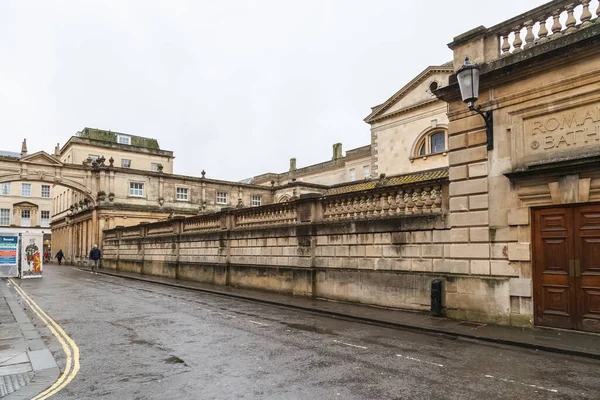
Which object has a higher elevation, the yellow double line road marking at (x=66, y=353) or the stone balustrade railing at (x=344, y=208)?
the stone balustrade railing at (x=344, y=208)

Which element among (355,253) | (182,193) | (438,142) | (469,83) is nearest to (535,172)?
(469,83)

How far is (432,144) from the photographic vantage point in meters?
35.9

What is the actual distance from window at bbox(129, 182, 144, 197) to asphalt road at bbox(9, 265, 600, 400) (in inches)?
1365

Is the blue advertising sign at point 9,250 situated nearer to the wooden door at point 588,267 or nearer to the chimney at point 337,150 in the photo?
the wooden door at point 588,267

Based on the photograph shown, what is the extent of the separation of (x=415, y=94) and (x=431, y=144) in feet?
15.7

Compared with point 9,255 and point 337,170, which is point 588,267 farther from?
point 337,170

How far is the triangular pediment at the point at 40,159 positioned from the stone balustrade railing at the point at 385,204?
113 feet

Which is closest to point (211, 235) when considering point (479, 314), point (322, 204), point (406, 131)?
point (322, 204)

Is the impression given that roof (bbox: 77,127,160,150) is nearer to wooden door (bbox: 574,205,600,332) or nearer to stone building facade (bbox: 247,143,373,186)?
stone building facade (bbox: 247,143,373,186)

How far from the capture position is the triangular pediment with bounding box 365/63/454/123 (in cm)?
3469

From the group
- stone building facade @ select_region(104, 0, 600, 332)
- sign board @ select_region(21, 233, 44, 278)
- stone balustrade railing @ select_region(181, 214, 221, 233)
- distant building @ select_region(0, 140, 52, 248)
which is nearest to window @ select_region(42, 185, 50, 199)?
distant building @ select_region(0, 140, 52, 248)

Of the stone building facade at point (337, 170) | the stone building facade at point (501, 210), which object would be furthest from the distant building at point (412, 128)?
the stone building facade at point (501, 210)

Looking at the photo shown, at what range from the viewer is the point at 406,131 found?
123ft

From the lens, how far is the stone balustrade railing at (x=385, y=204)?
11000mm
